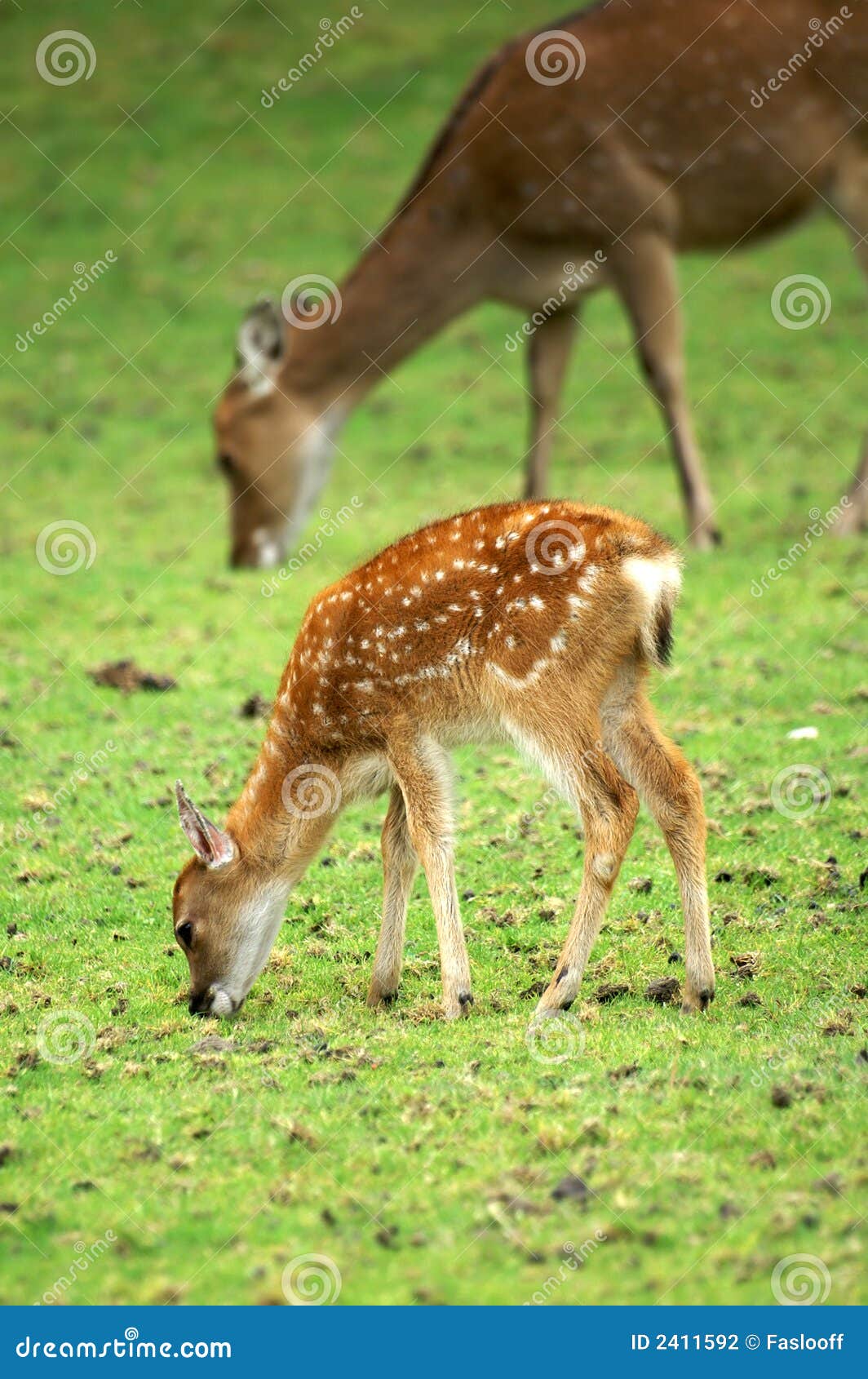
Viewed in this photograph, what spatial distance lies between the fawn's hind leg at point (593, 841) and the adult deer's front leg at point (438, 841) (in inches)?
12.8

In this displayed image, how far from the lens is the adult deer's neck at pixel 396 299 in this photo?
12.3m

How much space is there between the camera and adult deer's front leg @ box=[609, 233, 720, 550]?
12.0 m


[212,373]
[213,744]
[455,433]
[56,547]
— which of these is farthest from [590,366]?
[213,744]

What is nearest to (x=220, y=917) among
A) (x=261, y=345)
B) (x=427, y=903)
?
(x=427, y=903)

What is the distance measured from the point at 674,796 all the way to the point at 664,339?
265 inches

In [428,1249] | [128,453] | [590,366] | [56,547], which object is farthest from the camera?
[590,366]

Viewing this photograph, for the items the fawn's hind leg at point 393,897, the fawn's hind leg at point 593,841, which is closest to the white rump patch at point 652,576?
the fawn's hind leg at point 593,841

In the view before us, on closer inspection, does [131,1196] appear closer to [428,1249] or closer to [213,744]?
[428,1249]

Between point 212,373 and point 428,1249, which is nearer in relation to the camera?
point 428,1249

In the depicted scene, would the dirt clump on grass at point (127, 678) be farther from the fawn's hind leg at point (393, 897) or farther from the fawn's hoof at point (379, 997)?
the fawn's hoof at point (379, 997)

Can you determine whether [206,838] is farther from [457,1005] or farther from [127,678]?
[127,678]

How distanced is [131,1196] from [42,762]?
467 centimetres

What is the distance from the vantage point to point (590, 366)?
17.6 m

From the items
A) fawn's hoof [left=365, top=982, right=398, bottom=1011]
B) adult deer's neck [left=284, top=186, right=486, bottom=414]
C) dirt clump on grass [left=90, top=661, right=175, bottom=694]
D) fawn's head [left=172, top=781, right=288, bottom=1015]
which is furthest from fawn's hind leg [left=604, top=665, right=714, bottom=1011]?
adult deer's neck [left=284, top=186, right=486, bottom=414]
